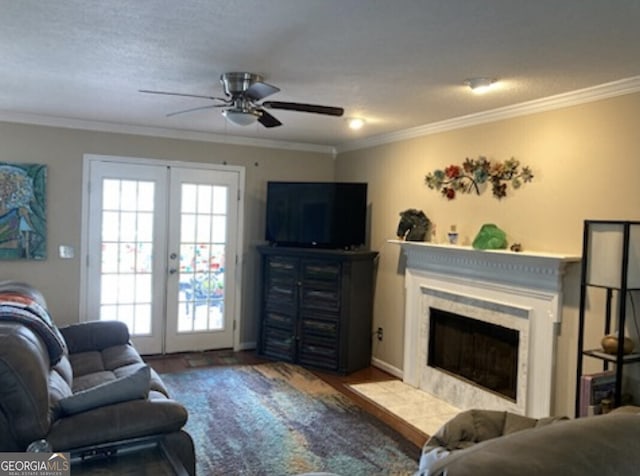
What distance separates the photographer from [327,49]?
2.64m

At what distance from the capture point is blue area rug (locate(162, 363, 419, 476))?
3.15 metres

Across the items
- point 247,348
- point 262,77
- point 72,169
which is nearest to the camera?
point 262,77

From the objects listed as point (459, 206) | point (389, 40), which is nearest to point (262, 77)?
point (389, 40)

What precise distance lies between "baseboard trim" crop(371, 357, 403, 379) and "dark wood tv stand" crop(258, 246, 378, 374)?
0.07m

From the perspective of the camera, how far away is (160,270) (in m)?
5.44

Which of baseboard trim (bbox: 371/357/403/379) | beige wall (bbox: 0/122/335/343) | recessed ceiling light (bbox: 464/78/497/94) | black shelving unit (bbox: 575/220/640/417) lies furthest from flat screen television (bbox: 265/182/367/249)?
black shelving unit (bbox: 575/220/640/417)

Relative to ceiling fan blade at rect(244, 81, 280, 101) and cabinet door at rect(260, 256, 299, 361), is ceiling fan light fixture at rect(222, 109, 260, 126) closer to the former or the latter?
ceiling fan blade at rect(244, 81, 280, 101)

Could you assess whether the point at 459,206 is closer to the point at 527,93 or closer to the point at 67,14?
the point at 527,93

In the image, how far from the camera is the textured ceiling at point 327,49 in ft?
7.04

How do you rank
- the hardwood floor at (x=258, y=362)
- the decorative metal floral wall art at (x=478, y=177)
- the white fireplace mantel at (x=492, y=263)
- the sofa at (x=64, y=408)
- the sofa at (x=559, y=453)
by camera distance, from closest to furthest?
→ the sofa at (x=559, y=453), the sofa at (x=64, y=408), the white fireplace mantel at (x=492, y=263), the decorative metal floral wall art at (x=478, y=177), the hardwood floor at (x=258, y=362)

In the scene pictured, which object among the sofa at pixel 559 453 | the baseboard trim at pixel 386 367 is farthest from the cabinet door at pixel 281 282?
the sofa at pixel 559 453

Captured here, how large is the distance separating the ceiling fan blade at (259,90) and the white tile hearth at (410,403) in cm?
256

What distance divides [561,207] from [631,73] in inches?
36.7

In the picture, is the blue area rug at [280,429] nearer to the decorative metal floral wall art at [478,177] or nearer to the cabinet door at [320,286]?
A: the cabinet door at [320,286]
